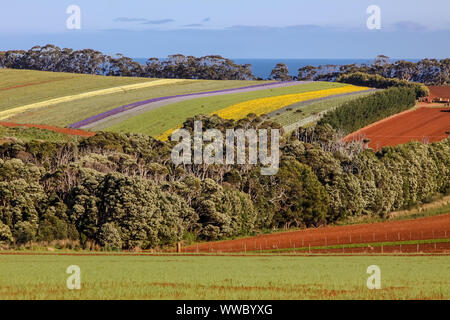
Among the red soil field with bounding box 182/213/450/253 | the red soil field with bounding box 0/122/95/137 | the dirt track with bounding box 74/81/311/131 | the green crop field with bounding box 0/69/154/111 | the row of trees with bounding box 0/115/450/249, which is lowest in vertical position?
the red soil field with bounding box 182/213/450/253

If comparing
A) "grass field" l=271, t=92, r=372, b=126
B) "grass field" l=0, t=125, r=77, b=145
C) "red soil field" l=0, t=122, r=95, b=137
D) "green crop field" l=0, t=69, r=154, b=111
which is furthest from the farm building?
"grass field" l=0, t=125, r=77, b=145

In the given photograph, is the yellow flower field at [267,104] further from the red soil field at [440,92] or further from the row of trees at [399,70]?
the row of trees at [399,70]

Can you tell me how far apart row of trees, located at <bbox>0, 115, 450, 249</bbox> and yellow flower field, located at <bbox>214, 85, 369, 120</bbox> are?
22010 millimetres

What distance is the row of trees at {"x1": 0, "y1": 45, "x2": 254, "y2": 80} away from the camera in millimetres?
188750

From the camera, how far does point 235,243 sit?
167 feet

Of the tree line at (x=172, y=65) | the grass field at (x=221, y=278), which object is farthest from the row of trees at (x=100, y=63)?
the grass field at (x=221, y=278)

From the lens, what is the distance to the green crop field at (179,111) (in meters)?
90.9

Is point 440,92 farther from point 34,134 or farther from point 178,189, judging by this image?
point 178,189

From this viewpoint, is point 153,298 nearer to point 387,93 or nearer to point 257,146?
point 257,146

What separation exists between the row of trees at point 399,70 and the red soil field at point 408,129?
7677cm

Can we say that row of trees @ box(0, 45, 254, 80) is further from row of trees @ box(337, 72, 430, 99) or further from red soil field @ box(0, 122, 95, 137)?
red soil field @ box(0, 122, 95, 137)

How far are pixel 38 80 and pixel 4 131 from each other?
206ft

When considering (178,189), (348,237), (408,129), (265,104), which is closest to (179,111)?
(265,104)

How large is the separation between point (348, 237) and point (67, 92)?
85391 millimetres
